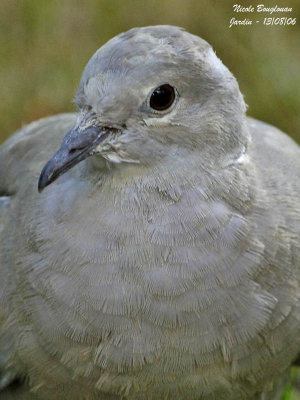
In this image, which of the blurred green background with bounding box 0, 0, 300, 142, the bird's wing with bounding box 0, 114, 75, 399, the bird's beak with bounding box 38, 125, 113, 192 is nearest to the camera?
the bird's beak with bounding box 38, 125, 113, 192

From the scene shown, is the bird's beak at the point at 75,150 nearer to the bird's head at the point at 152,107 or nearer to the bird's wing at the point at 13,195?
the bird's head at the point at 152,107

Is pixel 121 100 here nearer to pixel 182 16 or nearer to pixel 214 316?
pixel 214 316

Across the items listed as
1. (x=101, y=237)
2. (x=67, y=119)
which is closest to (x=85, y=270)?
(x=101, y=237)

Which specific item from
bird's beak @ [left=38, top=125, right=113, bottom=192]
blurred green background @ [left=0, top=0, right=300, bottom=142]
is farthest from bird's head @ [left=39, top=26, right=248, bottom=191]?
blurred green background @ [left=0, top=0, right=300, bottom=142]

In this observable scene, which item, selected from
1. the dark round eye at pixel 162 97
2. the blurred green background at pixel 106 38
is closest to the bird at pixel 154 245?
the dark round eye at pixel 162 97

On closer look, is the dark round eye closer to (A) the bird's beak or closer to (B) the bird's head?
(B) the bird's head

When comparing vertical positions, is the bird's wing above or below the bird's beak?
below

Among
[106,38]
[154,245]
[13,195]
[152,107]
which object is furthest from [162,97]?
[106,38]
